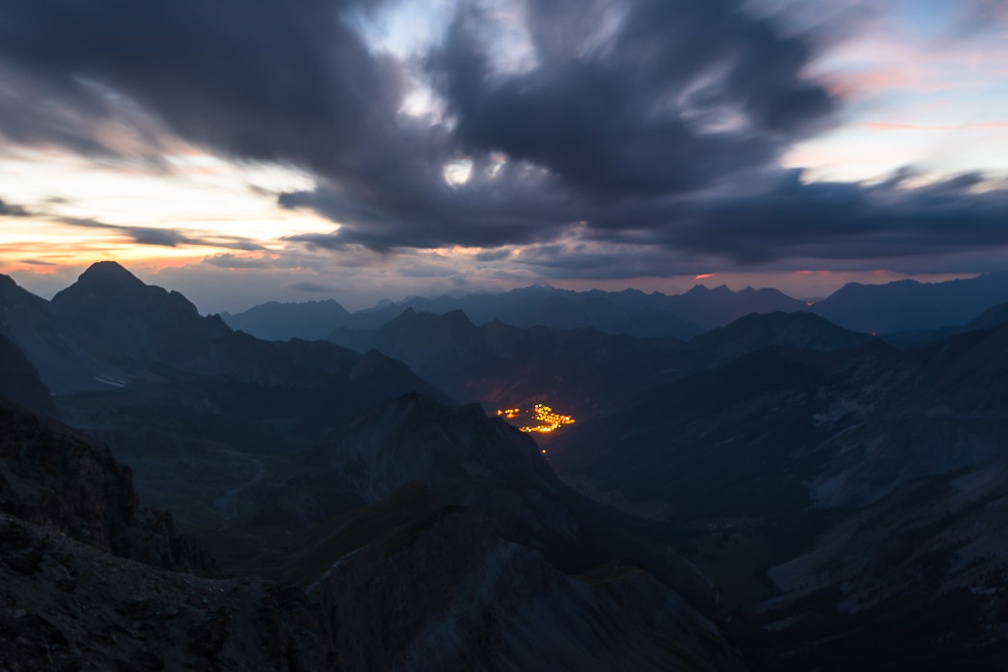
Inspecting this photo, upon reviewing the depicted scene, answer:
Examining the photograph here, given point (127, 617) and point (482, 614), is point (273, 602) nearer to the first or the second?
point (127, 617)

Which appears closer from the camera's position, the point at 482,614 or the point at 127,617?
the point at 127,617

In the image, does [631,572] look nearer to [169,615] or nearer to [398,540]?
[398,540]

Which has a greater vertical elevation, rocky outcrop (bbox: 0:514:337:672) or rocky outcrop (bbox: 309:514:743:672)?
rocky outcrop (bbox: 0:514:337:672)

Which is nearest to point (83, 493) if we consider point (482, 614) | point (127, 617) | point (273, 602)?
point (273, 602)

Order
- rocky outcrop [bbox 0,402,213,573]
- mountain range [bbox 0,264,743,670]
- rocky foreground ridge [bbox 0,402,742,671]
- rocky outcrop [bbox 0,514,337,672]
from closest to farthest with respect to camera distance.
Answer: rocky outcrop [bbox 0,514,337,672]
rocky foreground ridge [bbox 0,402,742,671]
mountain range [bbox 0,264,743,670]
rocky outcrop [bbox 0,402,213,573]

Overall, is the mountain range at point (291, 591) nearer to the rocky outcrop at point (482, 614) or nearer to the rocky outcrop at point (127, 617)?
the rocky outcrop at point (127, 617)

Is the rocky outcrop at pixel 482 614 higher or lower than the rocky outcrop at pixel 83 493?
lower

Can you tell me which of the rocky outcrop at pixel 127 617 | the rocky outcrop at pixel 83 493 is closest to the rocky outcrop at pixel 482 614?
the rocky outcrop at pixel 83 493

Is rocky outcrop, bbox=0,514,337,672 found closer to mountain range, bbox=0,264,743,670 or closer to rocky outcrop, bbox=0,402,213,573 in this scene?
mountain range, bbox=0,264,743,670

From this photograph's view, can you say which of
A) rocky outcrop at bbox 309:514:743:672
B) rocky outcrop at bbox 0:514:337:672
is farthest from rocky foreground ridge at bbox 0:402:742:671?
rocky outcrop at bbox 309:514:743:672

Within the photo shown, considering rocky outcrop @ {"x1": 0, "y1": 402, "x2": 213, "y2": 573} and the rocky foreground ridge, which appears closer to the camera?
the rocky foreground ridge

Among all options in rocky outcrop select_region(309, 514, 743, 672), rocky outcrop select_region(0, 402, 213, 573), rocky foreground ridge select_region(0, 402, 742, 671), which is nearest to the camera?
rocky foreground ridge select_region(0, 402, 742, 671)

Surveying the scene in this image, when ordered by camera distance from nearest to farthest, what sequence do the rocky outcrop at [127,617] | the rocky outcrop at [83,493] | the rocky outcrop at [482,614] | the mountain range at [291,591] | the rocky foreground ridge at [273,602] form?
the rocky outcrop at [127,617], the rocky foreground ridge at [273,602], the mountain range at [291,591], the rocky outcrop at [83,493], the rocky outcrop at [482,614]

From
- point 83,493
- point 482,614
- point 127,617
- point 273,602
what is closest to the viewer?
point 127,617
